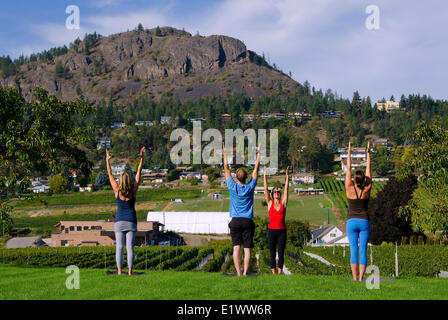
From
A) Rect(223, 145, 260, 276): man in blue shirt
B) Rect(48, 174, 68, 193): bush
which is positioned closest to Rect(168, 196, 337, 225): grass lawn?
Rect(48, 174, 68, 193): bush

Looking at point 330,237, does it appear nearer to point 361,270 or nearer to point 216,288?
point 361,270

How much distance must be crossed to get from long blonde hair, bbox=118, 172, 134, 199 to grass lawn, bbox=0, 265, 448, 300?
155 centimetres

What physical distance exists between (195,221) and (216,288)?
79.3 m

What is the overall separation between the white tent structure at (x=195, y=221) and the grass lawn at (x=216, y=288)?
7427 centimetres

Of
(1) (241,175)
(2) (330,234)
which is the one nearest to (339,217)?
(2) (330,234)

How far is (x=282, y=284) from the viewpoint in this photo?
844cm

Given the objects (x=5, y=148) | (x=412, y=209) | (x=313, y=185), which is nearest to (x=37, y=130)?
(x=5, y=148)

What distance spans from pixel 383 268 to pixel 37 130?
80.7 ft

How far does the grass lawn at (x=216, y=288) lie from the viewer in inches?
294

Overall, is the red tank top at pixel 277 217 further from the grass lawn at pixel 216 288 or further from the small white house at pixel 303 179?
the small white house at pixel 303 179

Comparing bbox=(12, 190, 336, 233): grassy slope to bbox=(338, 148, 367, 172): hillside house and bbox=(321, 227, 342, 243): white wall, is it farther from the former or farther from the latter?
bbox=(338, 148, 367, 172): hillside house

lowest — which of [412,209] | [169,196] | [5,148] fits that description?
[169,196]

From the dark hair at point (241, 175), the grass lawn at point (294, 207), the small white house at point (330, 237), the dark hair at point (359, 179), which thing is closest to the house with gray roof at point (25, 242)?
the grass lawn at point (294, 207)
